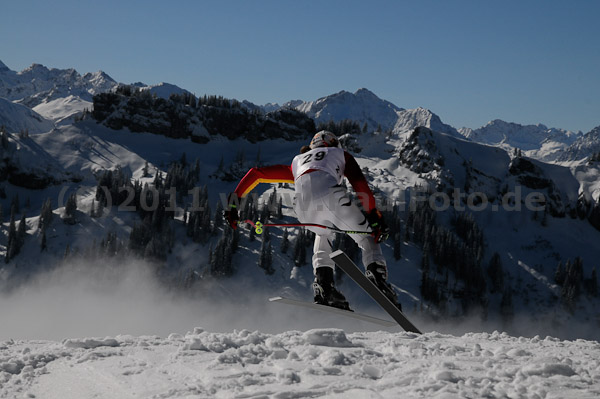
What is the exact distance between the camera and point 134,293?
8338 cm

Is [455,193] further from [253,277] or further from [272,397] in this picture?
[272,397]

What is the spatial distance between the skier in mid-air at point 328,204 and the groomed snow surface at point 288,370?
1.98 metres

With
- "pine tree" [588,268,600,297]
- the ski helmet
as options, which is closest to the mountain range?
"pine tree" [588,268,600,297]

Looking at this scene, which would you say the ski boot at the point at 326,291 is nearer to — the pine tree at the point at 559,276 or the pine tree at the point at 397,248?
the pine tree at the point at 397,248

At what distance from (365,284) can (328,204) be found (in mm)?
1646

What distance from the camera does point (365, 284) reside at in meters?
8.09

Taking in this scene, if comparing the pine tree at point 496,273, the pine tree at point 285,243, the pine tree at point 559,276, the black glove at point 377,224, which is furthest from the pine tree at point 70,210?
the pine tree at point 559,276

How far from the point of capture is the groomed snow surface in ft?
14.3

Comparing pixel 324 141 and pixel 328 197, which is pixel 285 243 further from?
pixel 328 197

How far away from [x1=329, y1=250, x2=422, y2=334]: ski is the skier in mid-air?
229 mm

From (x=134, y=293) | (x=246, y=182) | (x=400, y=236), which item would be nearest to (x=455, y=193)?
(x=400, y=236)

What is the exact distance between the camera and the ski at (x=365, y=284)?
25.8 ft

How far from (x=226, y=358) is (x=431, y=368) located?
2391mm

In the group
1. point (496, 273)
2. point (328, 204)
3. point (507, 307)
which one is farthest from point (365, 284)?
point (496, 273)
